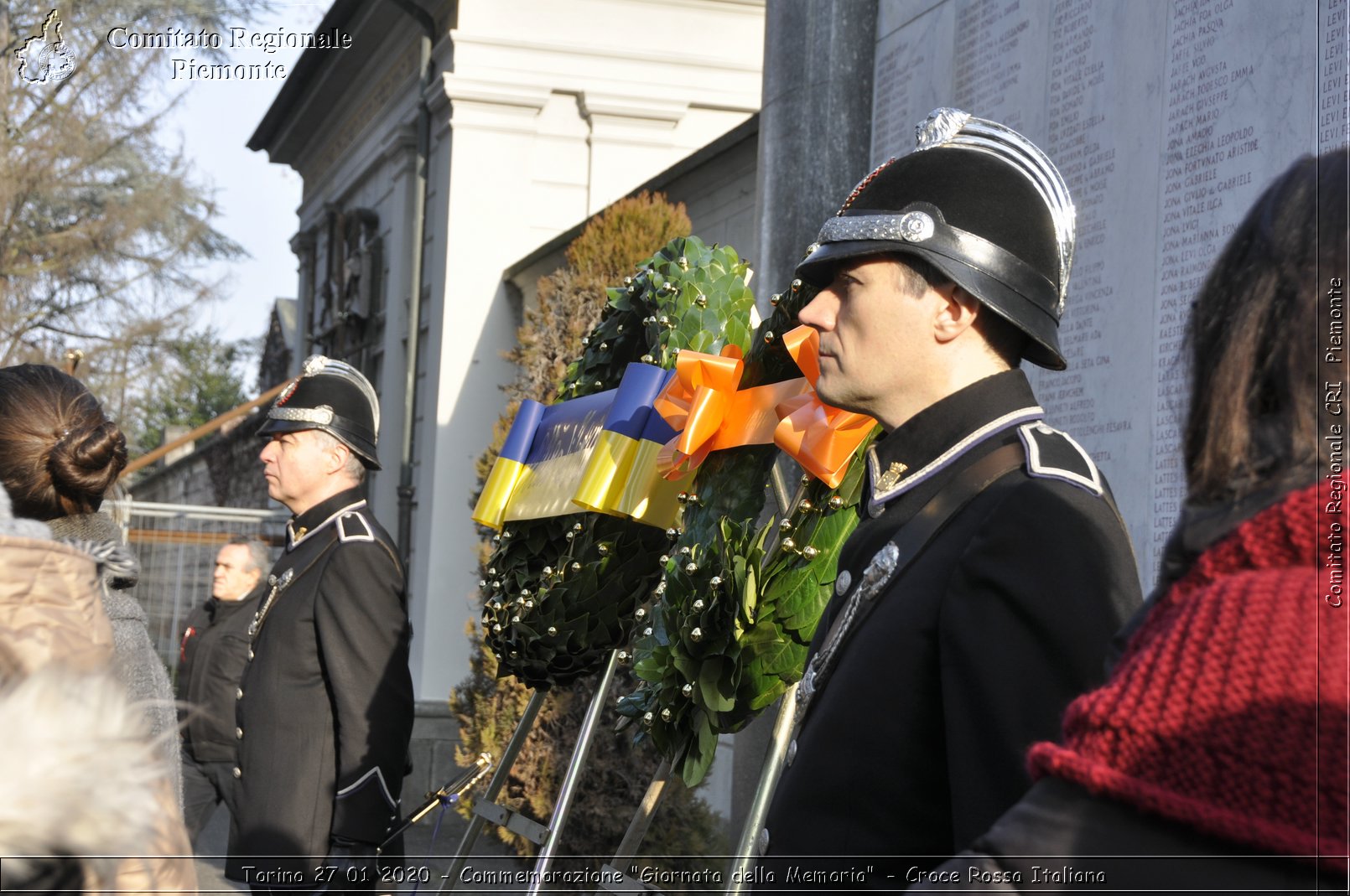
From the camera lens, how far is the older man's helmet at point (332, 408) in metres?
4.38

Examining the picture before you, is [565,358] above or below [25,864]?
above

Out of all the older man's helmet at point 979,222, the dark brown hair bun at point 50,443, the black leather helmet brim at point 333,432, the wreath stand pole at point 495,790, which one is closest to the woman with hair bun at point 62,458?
the dark brown hair bun at point 50,443

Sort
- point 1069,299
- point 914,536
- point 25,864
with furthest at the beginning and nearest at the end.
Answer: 1. point 1069,299
2. point 914,536
3. point 25,864

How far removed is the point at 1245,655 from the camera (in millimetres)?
1032

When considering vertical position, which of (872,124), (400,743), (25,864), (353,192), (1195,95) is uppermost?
(353,192)

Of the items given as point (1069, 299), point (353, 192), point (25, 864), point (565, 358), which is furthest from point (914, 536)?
point (353, 192)

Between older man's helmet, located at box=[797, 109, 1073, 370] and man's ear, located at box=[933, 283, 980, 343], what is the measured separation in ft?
0.11

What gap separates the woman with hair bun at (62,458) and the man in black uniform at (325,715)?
1.24m

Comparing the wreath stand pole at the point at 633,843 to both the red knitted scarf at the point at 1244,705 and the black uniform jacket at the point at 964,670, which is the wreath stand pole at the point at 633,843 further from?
the red knitted scarf at the point at 1244,705

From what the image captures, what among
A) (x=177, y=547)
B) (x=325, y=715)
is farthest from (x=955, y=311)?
(x=177, y=547)

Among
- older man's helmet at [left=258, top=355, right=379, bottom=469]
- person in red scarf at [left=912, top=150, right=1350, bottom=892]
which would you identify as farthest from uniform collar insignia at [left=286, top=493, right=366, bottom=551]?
person in red scarf at [left=912, top=150, right=1350, bottom=892]

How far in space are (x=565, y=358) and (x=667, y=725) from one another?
16.2 feet

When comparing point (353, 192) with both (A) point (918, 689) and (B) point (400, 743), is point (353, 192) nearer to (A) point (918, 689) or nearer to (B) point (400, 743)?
(B) point (400, 743)

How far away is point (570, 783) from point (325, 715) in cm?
75
